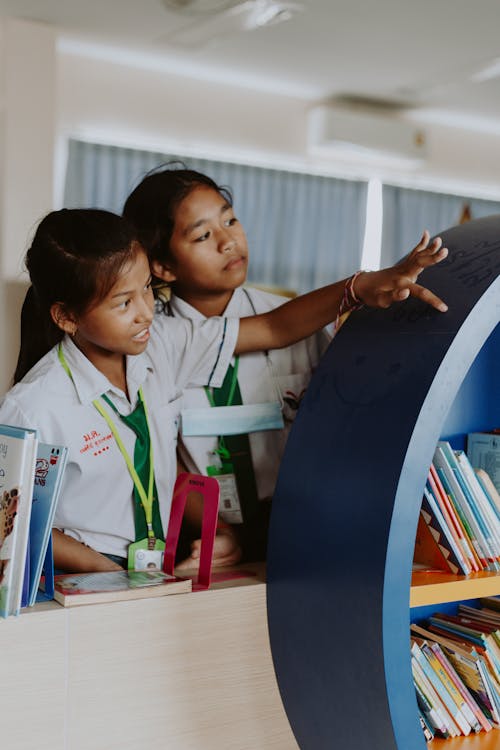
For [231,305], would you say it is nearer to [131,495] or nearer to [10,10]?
[131,495]

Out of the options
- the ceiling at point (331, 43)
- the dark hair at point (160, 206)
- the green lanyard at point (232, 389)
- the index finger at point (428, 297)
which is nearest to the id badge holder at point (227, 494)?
the green lanyard at point (232, 389)

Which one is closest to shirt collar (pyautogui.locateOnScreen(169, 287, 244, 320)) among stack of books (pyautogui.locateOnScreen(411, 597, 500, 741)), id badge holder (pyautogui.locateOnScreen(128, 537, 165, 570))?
id badge holder (pyautogui.locateOnScreen(128, 537, 165, 570))

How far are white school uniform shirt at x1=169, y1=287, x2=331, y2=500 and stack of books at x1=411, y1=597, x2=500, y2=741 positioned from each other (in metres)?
0.40

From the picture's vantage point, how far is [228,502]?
1663mm

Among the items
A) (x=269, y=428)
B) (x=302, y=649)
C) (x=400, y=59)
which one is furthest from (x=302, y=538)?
(x=400, y=59)

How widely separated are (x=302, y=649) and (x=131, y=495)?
38 cm

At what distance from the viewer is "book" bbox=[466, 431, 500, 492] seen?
1.63 metres

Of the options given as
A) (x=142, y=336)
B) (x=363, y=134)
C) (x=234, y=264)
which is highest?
(x=363, y=134)

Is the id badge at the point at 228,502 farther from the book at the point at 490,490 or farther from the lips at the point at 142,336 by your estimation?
the book at the point at 490,490

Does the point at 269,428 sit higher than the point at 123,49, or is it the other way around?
the point at 123,49

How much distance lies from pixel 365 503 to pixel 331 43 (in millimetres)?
4545

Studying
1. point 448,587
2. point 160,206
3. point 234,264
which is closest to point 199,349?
point 234,264

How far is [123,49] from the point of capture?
221 inches

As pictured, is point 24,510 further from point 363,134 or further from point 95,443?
point 363,134
